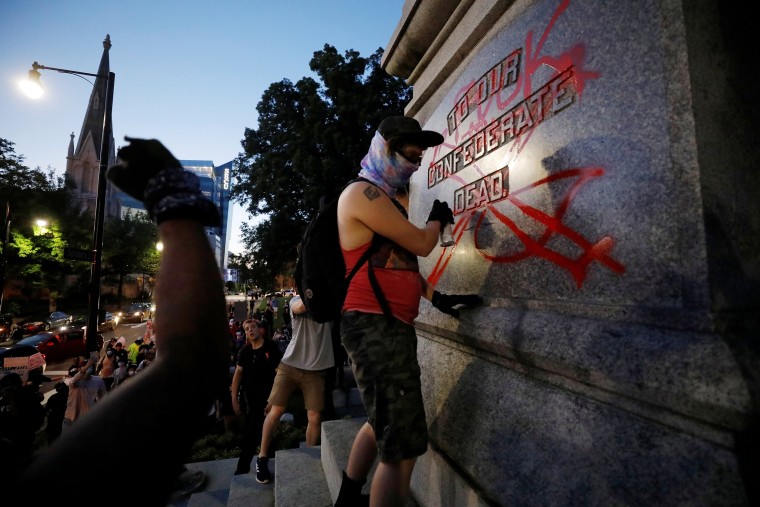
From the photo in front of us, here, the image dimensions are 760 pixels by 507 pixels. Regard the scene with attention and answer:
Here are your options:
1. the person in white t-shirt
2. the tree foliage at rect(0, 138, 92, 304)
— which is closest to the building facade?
the person in white t-shirt

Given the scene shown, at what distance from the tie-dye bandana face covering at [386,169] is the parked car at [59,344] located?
1823 centimetres

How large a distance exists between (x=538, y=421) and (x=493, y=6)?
2.38 metres

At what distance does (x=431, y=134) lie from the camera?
200cm

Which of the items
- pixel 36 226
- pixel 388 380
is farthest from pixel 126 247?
pixel 388 380

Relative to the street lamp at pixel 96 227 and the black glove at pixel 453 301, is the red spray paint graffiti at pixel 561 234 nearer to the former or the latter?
the black glove at pixel 453 301

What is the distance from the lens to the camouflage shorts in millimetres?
1625

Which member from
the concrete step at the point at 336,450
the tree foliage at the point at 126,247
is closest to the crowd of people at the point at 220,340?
the concrete step at the point at 336,450

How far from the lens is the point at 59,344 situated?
53.4 ft

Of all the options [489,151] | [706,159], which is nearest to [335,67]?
[489,151]

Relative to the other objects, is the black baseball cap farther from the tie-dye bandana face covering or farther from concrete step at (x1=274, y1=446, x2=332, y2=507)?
concrete step at (x1=274, y1=446, x2=332, y2=507)

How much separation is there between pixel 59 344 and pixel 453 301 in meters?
20.2

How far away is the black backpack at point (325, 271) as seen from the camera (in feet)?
6.22

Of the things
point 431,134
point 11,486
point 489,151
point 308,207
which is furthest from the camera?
point 308,207

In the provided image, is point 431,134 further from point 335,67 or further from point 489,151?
point 335,67
